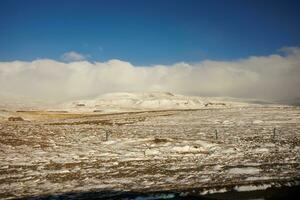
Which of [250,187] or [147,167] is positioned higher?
[250,187]

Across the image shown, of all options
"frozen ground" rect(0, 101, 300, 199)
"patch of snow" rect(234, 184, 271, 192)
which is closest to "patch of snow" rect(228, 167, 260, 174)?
"frozen ground" rect(0, 101, 300, 199)

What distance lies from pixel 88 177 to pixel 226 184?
5285 mm

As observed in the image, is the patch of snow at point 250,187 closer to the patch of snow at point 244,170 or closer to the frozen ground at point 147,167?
the frozen ground at point 147,167

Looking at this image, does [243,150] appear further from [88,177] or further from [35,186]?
[35,186]

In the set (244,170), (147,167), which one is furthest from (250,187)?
(147,167)

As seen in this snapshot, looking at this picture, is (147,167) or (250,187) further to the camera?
(147,167)

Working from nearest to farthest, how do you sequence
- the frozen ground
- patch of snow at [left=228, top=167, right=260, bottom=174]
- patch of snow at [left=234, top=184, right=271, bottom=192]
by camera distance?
patch of snow at [left=234, top=184, right=271, bottom=192] → the frozen ground → patch of snow at [left=228, top=167, right=260, bottom=174]

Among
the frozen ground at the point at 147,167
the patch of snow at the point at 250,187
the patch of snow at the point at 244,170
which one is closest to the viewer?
the patch of snow at the point at 250,187

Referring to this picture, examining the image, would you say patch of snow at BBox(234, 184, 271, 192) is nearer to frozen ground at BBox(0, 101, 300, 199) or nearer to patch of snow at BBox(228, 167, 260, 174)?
frozen ground at BBox(0, 101, 300, 199)

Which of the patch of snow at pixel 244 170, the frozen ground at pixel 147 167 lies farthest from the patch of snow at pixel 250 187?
the patch of snow at pixel 244 170

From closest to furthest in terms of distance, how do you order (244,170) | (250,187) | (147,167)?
1. (250,187)
2. (244,170)
3. (147,167)

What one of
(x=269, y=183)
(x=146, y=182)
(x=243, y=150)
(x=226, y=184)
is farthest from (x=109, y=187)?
(x=243, y=150)

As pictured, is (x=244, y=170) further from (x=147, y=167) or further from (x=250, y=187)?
(x=147, y=167)

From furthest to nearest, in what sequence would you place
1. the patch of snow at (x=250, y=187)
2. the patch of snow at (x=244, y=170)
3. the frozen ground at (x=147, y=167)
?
the patch of snow at (x=244, y=170)
the frozen ground at (x=147, y=167)
the patch of snow at (x=250, y=187)
